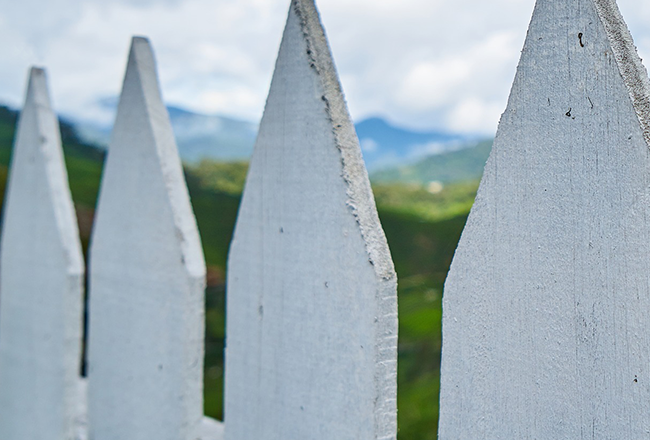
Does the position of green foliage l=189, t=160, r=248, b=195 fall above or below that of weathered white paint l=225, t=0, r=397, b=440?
above

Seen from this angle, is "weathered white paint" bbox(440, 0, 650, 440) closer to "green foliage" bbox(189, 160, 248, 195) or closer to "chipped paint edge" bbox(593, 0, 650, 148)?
"chipped paint edge" bbox(593, 0, 650, 148)

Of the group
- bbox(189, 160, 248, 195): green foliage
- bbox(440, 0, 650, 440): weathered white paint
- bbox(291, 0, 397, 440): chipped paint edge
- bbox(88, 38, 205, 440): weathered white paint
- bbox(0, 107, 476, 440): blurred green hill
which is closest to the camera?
bbox(440, 0, 650, 440): weathered white paint

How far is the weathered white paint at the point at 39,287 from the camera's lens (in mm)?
2633

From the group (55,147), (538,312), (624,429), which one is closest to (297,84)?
(538,312)

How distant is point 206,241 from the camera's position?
5.08 metres

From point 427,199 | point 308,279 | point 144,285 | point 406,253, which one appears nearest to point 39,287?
point 144,285

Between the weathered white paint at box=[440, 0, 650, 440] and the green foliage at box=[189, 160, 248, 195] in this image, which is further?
the green foliage at box=[189, 160, 248, 195]

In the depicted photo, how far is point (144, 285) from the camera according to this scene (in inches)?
87.8

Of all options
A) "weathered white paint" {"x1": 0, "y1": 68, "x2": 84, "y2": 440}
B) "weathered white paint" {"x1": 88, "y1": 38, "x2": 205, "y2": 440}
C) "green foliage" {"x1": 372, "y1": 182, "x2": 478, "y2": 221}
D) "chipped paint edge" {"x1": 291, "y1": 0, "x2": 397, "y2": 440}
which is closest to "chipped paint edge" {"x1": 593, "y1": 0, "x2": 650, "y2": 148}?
"chipped paint edge" {"x1": 291, "y1": 0, "x2": 397, "y2": 440}

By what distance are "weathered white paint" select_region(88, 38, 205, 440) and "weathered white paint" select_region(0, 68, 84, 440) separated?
212 millimetres

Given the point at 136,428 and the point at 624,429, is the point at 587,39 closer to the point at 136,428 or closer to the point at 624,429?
the point at 624,429

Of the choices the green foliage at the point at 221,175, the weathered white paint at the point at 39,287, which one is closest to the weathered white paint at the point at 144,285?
the weathered white paint at the point at 39,287

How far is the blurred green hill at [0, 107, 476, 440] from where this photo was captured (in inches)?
151

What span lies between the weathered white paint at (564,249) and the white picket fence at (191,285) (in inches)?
10.3
